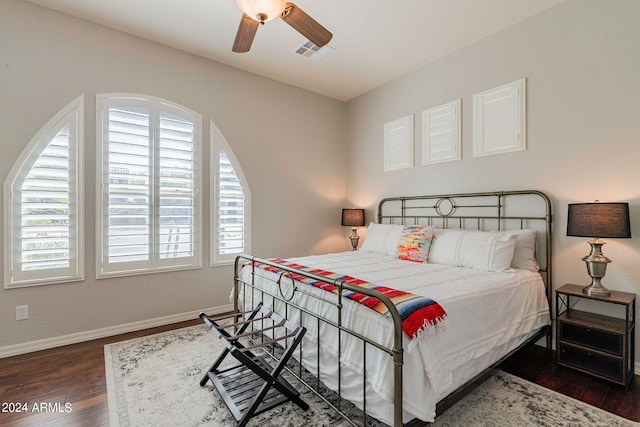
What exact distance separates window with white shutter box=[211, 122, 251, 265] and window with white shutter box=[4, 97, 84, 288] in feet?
4.23

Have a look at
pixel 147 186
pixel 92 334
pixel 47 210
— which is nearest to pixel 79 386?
pixel 92 334

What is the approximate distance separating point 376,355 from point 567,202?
2329 mm

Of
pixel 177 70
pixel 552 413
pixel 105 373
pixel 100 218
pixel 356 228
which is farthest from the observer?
pixel 356 228

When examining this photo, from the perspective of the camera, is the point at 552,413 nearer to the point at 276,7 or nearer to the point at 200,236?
the point at 276,7

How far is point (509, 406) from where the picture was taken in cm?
192

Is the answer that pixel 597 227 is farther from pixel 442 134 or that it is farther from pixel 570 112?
pixel 442 134

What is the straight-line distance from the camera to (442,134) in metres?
3.56

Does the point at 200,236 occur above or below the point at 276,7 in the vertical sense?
below

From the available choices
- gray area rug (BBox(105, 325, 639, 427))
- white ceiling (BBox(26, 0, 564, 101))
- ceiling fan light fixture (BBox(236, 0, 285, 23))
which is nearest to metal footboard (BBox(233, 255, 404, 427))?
gray area rug (BBox(105, 325, 639, 427))

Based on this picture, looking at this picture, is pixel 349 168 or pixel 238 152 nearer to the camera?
pixel 238 152

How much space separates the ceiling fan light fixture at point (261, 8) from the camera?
183 centimetres

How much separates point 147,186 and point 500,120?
375 centimetres

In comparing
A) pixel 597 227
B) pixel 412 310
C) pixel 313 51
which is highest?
pixel 313 51

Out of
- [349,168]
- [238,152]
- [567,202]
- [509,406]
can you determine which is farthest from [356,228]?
[509,406]
